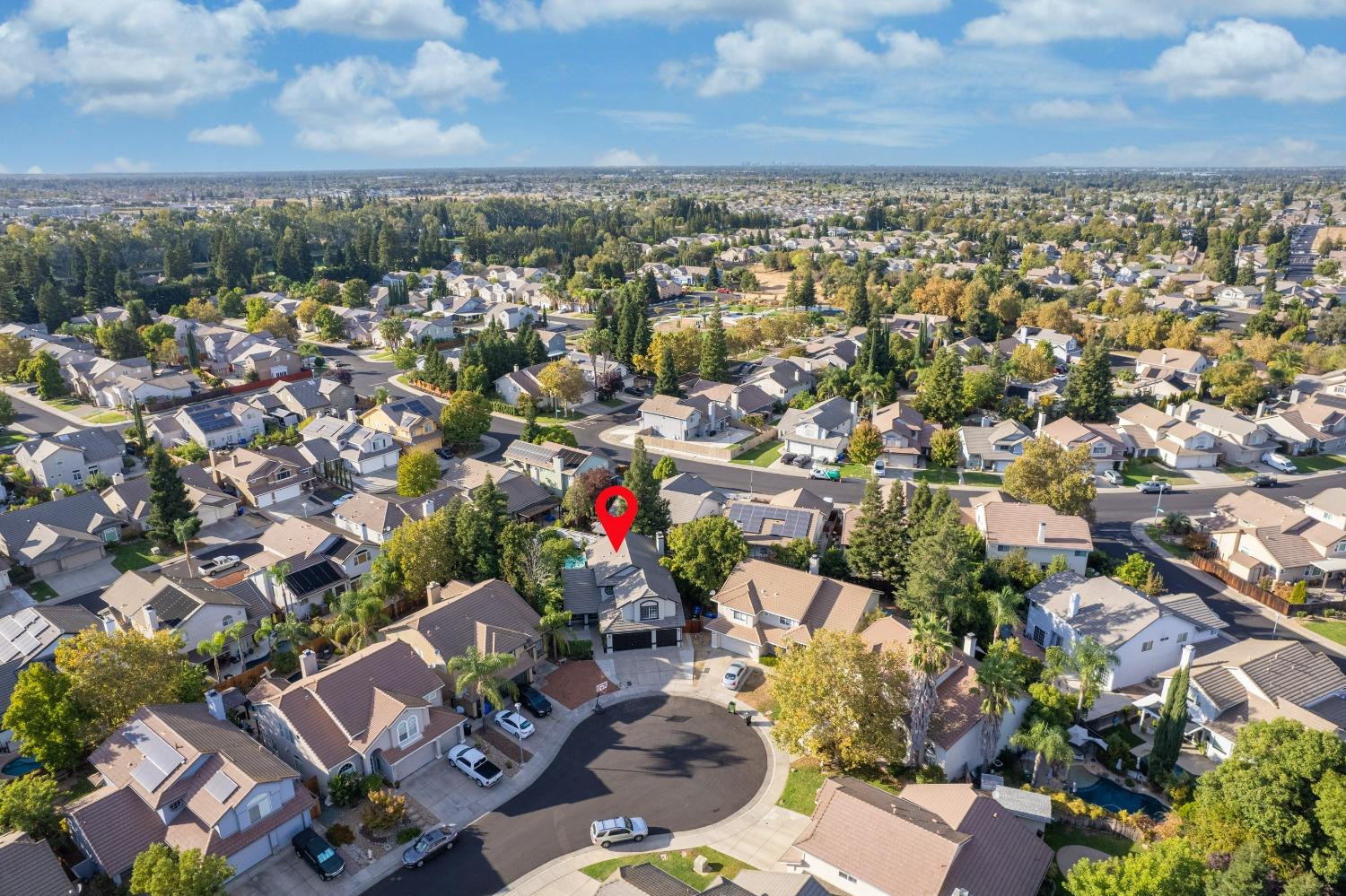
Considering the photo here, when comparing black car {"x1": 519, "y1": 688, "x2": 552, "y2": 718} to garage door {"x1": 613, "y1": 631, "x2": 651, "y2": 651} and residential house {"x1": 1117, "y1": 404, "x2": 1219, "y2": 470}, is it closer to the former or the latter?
garage door {"x1": 613, "y1": 631, "x2": 651, "y2": 651}

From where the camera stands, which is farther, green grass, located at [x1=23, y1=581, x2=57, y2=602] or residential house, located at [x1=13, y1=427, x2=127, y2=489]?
residential house, located at [x1=13, y1=427, x2=127, y2=489]

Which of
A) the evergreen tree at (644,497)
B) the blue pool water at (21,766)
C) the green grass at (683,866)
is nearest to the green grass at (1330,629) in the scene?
the green grass at (683,866)

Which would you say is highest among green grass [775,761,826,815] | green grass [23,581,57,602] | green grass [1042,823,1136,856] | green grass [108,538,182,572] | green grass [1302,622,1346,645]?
green grass [108,538,182,572]

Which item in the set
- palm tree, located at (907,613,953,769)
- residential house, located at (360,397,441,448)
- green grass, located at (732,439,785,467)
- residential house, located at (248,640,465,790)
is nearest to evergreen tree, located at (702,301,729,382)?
green grass, located at (732,439,785,467)

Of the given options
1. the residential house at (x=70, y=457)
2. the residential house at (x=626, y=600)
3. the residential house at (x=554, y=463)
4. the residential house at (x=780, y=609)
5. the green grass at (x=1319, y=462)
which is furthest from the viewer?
the green grass at (x=1319, y=462)

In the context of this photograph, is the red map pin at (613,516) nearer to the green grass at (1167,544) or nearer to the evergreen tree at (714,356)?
the green grass at (1167,544)

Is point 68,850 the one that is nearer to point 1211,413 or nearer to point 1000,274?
point 1211,413

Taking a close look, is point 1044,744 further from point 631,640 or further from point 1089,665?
point 631,640

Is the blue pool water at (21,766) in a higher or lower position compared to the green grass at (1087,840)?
higher
